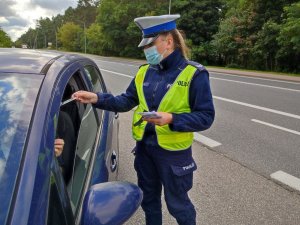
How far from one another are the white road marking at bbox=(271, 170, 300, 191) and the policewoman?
2036mm

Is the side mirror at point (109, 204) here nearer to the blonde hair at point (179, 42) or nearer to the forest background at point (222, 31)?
the blonde hair at point (179, 42)

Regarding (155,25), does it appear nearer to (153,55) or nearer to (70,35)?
(153,55)

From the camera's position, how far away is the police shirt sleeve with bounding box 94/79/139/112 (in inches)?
96.0

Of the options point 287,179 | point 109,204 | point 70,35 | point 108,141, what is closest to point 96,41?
point 70,35

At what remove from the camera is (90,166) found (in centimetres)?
197

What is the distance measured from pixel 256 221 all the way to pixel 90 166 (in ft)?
6.36

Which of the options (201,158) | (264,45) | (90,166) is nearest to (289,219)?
(201,158)

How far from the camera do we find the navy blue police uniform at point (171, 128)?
215 cm

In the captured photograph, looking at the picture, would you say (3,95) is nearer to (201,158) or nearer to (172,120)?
(172,120)

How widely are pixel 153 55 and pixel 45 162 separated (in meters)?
1.16

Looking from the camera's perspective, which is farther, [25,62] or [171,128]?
[171,128]

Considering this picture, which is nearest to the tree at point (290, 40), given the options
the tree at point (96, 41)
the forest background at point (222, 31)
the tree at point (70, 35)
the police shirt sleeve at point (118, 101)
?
the forest background at point (222, 31)

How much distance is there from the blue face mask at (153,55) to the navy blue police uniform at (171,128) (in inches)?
1.2

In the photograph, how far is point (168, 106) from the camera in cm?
219
